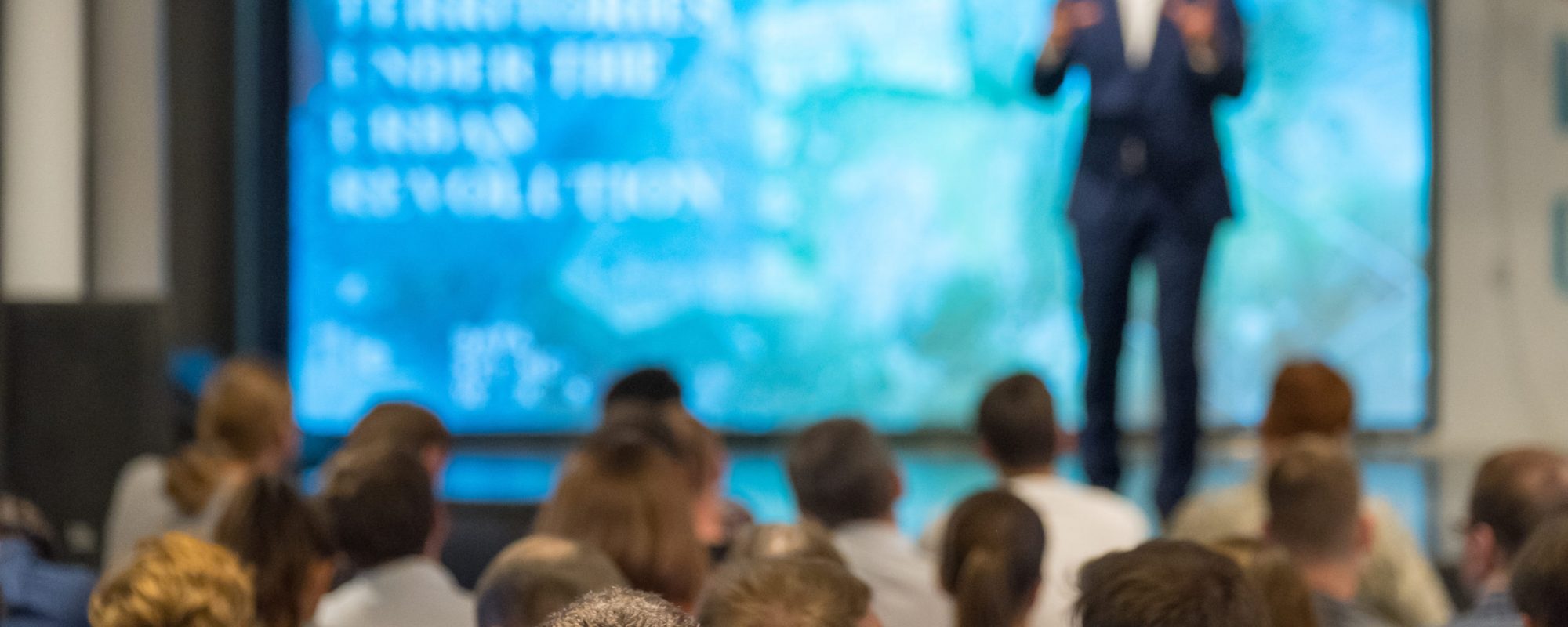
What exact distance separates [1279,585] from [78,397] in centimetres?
324

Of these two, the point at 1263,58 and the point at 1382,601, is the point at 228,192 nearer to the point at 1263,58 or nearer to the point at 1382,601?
the point at 1263,58

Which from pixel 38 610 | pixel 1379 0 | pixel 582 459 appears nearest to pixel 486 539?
pixel 582 459

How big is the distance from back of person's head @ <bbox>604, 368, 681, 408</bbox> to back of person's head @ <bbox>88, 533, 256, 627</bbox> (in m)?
1.53

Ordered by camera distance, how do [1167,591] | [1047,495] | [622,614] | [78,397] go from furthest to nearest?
[78,397], [1047,495], [1167,591], [622,614]

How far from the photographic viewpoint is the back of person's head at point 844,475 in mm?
2590

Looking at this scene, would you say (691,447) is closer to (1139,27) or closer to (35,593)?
(35,593)

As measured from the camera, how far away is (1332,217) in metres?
5.88

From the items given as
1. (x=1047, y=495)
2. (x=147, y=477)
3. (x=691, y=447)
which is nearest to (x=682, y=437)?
(x=691, y=447)

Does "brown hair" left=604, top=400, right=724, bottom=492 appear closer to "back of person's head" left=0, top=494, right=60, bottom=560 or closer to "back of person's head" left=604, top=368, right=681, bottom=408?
"back of person's head" left=604, top=368, right=681, bottom=408

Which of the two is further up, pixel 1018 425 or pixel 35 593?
pixel 1018 425

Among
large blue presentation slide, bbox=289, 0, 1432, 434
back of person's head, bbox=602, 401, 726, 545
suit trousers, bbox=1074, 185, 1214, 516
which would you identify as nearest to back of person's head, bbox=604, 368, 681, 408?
back of person's head, bbox=602, 401, 726, 545

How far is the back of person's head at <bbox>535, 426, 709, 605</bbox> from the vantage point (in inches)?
88.2

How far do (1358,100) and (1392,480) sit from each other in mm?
1523

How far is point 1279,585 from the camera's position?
1897 mm
